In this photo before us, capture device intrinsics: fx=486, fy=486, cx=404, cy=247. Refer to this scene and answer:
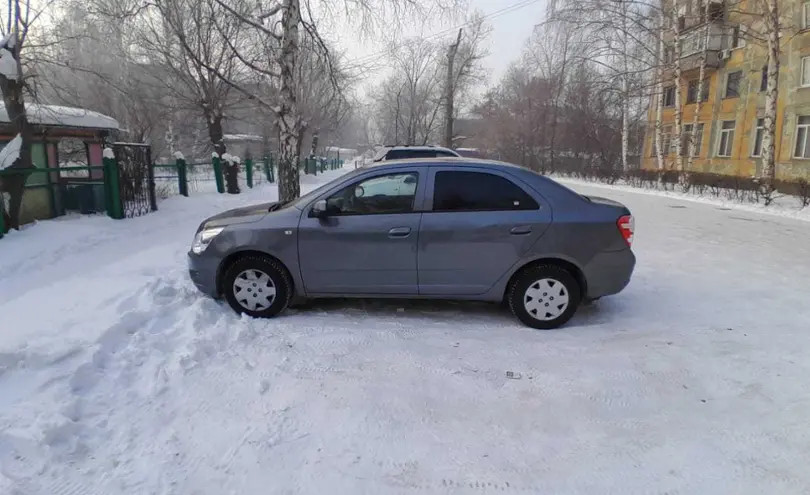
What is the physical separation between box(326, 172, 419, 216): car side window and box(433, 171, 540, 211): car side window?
0.27 metres

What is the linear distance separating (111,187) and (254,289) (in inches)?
280

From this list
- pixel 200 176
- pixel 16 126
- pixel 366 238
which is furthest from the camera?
pixel 200 176

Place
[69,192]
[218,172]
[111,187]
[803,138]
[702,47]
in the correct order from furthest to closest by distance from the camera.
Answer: [702,47] < [803,138] < [218,172] < [69,192] < [111,187]

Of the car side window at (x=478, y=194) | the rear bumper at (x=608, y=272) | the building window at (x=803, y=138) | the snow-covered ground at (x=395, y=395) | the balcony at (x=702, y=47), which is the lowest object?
the snow-covered ground at (x=395, y=395)

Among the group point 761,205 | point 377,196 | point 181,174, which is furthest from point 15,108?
point 761,205

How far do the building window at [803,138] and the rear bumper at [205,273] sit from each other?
26.5m

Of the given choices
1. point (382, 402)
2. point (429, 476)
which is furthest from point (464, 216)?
point (429, 476)

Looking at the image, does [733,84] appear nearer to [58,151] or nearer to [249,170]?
[249,170]

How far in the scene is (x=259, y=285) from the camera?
4.78m

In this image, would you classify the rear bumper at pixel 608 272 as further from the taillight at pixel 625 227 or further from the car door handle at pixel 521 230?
the car door handle at pixel 521 230

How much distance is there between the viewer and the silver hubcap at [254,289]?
478cm

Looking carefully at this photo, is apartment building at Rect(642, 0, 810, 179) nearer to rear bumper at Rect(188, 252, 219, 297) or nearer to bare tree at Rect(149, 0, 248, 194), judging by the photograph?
bare tree at Rect(149, 0, 248, 194)

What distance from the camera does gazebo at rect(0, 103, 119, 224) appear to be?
30.8ft

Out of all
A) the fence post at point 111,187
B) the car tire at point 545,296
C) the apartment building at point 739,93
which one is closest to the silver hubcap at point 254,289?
the car tire at point 545,296
